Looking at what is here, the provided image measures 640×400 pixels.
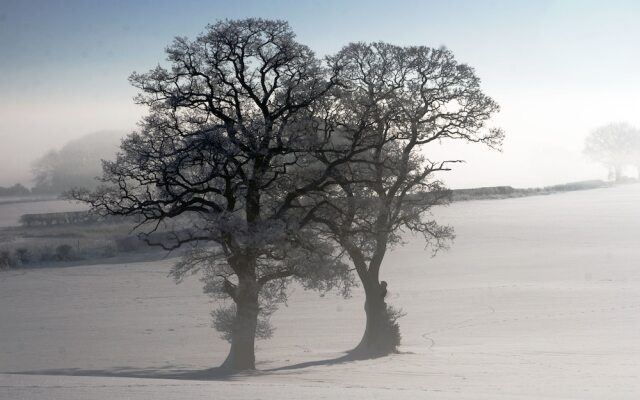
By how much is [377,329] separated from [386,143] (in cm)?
489

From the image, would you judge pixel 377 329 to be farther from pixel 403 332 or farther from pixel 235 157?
pixel 235 157

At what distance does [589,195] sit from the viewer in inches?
3282

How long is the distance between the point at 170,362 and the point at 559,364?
9.35 m

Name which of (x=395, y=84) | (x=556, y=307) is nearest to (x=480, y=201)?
(x=556, y=307)

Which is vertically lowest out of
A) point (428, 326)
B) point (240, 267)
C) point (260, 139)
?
point (428, 326)

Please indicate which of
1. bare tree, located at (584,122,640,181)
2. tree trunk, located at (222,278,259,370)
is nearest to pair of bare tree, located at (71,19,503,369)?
tree trunk, located at (222,278,259,370)

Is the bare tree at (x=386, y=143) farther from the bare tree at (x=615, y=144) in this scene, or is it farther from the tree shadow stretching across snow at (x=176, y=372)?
the bare tree at (x=615, y=144)

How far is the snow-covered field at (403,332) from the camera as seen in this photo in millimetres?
11886

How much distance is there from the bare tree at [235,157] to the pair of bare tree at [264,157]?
1.2 inches

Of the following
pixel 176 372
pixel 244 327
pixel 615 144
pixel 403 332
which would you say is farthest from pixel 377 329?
pixel 615 144

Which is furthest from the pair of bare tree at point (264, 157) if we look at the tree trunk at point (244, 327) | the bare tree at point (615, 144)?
the bare tree at point (615, 144)

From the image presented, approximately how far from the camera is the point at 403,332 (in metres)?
23.4

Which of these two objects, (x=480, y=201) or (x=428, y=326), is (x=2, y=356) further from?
(x=480, y=201)

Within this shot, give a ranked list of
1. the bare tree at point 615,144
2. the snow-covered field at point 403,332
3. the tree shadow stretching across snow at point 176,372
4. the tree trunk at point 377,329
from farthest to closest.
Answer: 1. the bare tree at point 615,144
2. the tree trunk at point 377,329
3. the tree shadow stretching across snow at point 176,372
4. the snow-covered field at point 403,332
